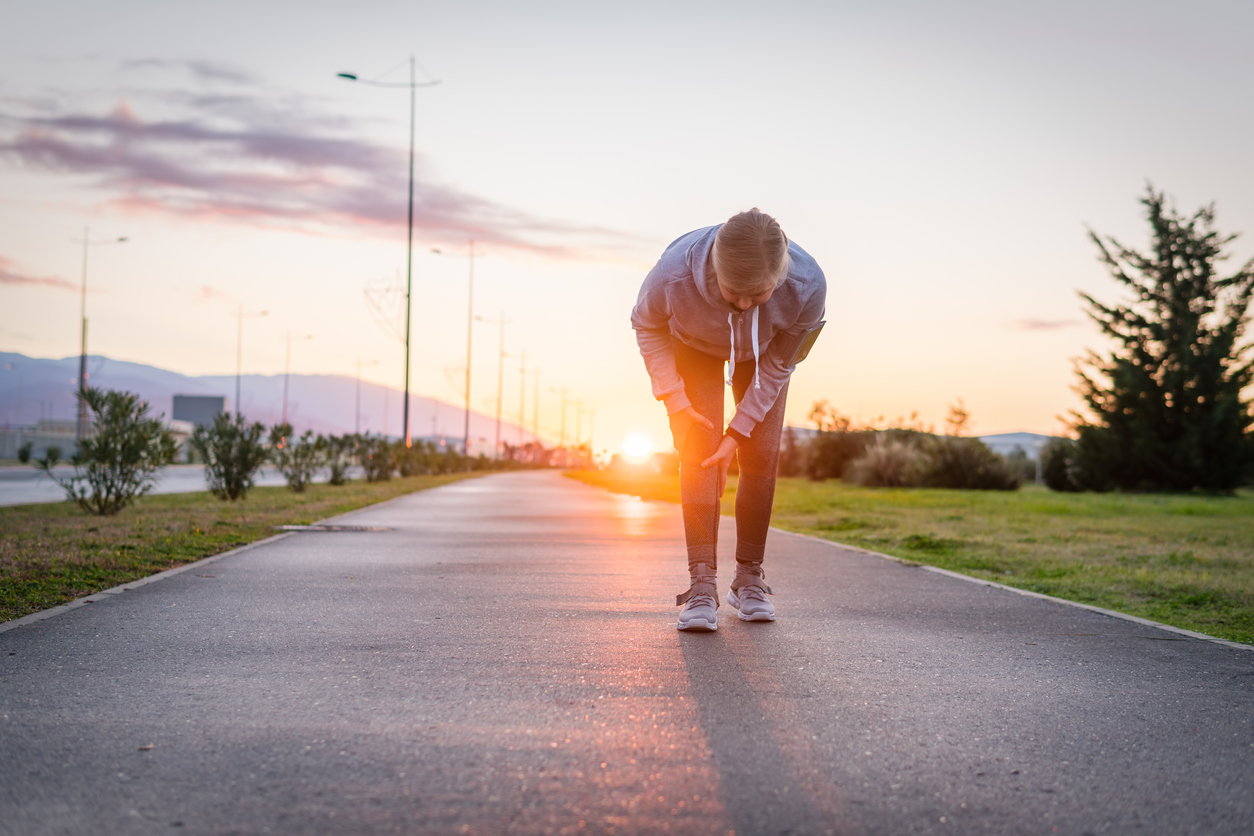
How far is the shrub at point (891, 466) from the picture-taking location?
2739 cm

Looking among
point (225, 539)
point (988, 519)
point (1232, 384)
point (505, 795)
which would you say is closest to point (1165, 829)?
point (505, 795)

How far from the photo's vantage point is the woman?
390 centimetres

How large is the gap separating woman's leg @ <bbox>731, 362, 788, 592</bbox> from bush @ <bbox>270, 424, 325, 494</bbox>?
16.3 m

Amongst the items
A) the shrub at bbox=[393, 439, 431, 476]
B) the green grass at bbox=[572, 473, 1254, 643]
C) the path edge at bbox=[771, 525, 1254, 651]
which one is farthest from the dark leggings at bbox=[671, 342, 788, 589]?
the shrub at bbox=[393, 439, 431, 476]

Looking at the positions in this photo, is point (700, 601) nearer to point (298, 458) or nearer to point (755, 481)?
point (755, 481)

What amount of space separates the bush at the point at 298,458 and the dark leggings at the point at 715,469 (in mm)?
16368

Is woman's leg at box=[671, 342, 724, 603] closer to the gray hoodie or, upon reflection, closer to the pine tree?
the gray hoodie

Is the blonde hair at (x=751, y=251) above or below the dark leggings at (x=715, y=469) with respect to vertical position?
above

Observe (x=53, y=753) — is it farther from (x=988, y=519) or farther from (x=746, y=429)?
(x=988, y=519)

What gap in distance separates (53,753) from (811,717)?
75.7 inches

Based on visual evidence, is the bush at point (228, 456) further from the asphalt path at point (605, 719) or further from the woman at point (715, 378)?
the woman at point (715, 378)

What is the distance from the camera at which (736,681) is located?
312 centimetres

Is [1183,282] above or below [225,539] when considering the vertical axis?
above

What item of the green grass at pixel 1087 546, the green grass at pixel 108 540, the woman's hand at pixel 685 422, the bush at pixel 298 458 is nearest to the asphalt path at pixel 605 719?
the green grass at pixel 108 540
